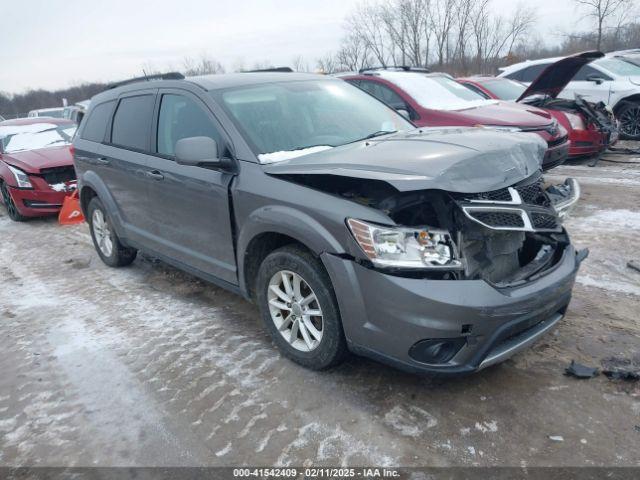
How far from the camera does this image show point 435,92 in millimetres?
7812

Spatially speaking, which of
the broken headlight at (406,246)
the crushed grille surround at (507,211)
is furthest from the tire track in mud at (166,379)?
the crushed grille surround at (507,211)

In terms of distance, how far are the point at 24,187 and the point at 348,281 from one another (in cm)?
730

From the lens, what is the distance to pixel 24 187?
27.2 feet

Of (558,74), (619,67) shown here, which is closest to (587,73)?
(619,67)

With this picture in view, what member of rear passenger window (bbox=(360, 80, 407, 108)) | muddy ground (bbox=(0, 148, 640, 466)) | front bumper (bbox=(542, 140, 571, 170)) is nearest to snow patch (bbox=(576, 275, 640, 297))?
muddy ground (bbox=(0, 148, 640, 466))

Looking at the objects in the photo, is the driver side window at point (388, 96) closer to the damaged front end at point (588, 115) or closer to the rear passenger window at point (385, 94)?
the rear passenger window at point (385, 94)

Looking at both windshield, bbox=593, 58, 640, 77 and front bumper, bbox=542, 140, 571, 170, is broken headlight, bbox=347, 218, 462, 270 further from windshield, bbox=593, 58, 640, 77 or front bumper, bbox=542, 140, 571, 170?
windshield, bbox=593, 58, 640, 77

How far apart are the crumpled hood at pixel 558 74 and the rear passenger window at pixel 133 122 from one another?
242 inches

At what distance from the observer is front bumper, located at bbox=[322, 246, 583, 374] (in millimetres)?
2658

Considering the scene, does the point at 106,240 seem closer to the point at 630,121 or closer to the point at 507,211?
the point at 507,211

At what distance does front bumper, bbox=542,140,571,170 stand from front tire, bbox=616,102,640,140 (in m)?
4.28

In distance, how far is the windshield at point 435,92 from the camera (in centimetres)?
745

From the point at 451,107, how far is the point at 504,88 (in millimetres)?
3989

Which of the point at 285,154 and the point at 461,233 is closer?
the point at 461,233
